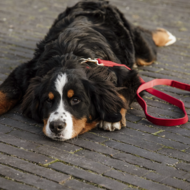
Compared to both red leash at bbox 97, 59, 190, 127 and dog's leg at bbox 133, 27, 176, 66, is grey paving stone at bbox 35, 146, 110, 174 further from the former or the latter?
dog's leg at bbox 133, 27, 176, 66

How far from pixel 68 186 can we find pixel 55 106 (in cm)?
104

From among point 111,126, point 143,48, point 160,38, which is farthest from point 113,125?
point 160,38

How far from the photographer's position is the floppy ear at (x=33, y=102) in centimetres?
402

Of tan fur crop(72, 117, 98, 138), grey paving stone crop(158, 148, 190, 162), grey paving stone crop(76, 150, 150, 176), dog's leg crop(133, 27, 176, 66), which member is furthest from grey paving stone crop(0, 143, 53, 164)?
dog's leg crop(133, 27, 176, 66)

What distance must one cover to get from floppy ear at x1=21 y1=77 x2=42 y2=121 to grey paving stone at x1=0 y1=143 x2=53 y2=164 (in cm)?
61

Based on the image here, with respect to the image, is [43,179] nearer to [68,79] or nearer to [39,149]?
[39,149]

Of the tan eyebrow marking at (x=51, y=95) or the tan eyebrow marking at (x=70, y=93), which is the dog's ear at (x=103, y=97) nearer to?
the tan eyebrow marking at (x=70, y=93)

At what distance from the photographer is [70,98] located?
3729 millimetres

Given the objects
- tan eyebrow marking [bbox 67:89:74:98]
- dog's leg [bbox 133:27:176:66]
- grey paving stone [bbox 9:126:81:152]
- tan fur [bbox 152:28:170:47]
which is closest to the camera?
grey paving stone [bbox 9:126:81:152]

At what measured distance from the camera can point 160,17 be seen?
370 inches

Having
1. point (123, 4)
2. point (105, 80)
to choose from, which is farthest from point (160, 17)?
point (105, 80)

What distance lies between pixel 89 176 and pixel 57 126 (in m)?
0.71

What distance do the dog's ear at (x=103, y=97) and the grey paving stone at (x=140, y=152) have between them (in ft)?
1.22

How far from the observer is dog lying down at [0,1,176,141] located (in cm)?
371
